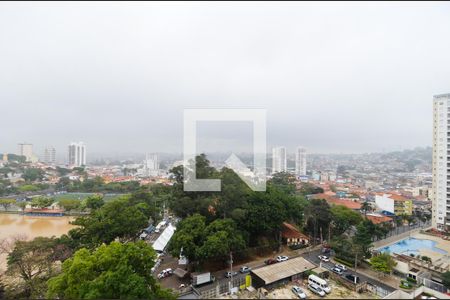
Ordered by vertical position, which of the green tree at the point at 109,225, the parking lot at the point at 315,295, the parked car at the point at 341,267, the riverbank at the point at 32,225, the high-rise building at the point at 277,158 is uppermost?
the high-rise building at the point at 277,158

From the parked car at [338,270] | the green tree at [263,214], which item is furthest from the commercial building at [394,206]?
the green tree at [263,214]

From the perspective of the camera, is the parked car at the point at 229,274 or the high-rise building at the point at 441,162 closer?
the parked car at the point at 229,274

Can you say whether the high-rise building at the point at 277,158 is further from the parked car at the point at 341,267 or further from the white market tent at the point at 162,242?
the parked car at the point at 341,267

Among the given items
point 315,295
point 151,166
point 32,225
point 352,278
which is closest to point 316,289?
point 315,295

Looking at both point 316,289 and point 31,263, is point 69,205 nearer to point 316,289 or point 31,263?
point 31,263

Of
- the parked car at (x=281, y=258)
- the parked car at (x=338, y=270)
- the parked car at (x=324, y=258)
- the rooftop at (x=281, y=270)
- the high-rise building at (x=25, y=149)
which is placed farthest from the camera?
the high-rise building at (x=25, y=149)

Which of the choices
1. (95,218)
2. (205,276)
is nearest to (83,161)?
(95,218)
